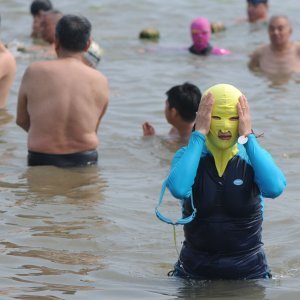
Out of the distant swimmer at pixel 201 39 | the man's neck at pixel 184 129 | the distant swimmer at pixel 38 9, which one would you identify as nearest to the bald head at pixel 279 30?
the distant swimmer at pixel 201 39

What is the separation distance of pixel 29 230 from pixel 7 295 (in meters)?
1.56

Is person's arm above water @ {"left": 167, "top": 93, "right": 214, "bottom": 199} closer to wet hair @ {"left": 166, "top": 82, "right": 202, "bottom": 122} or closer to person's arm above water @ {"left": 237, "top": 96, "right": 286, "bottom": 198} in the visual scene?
person's arm above water @ {"left": 237, "top": 96, "right": 286, "bottom": 198}

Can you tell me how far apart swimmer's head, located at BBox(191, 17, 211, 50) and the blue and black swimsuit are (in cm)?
993

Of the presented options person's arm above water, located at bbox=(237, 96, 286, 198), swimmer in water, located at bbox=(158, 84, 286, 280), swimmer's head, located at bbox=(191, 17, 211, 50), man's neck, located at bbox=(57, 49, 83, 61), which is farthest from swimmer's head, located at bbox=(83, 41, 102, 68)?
swimmer's head, located at bbox=(191, 17, 211, 50)

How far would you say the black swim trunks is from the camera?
8.34m

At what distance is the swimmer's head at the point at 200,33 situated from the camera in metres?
15.0

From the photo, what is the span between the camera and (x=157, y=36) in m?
17.1

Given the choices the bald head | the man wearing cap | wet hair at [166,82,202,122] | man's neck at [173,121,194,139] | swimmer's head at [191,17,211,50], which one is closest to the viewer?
wet hair at [166,82,202,122]

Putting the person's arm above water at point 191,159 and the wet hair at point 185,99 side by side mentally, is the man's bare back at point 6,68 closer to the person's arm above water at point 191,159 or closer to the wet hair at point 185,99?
the wet hair at point 185,99

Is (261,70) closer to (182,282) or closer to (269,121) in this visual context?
(269,121)

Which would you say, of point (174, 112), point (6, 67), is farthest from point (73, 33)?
point (6, 67)

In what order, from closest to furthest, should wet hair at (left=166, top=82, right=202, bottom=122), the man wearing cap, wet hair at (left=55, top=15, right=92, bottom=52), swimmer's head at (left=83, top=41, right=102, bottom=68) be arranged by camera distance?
wet hair at (left=55, top=15, right=92, bottom=52), wet hair at (left=166, top=82, right=202, bottom=122), swimmer's head at (left=83, top=41, right=102, bottom=68), the man wearing cap

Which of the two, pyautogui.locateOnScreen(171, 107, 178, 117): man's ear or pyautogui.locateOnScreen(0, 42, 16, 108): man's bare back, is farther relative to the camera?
pyautogui.locateOnScreen(0, 42, 16, 108): man's bare back

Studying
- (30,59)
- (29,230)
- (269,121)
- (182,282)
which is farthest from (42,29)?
(182,282)
